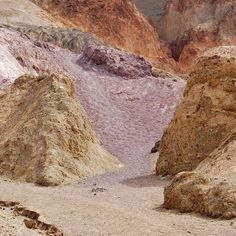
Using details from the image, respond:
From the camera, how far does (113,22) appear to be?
191ft

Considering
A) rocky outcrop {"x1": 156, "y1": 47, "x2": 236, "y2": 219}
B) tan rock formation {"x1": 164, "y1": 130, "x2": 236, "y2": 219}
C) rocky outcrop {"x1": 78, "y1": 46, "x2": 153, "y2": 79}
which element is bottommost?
tan rock formation {"x1": 164, "y1": 130, "x2": 236, "y2": 219}

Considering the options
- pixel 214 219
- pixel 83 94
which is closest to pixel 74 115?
pixel 214 219

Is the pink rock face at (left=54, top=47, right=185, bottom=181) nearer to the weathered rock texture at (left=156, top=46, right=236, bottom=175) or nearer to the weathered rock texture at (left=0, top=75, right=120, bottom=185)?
the weathered rock texture at (left=0, top=75, right=120, bottom=185)

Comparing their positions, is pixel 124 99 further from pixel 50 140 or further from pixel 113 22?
pixel 113 22

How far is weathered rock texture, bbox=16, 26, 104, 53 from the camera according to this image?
1577 inches

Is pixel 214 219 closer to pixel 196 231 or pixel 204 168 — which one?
pixel 196 231

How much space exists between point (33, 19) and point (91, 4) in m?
9.75

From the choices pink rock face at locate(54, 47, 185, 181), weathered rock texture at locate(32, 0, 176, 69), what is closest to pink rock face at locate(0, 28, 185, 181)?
pink rock face at locate(54, 47, 185, 181)

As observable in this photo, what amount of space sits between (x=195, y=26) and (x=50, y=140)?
4789 centimetres

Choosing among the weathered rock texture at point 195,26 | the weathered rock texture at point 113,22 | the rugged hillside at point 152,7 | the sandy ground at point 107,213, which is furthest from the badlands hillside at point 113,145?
the rugged hillside at point 152,7

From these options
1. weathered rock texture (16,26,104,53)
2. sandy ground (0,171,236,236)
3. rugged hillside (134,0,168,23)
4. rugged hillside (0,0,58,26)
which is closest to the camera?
sandy ground (0,171,236,236)

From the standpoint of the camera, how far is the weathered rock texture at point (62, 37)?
131 feet

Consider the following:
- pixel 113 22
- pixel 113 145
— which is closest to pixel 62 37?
pixel 113 22

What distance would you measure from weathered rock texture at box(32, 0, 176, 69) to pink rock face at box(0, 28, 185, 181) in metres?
22.4
